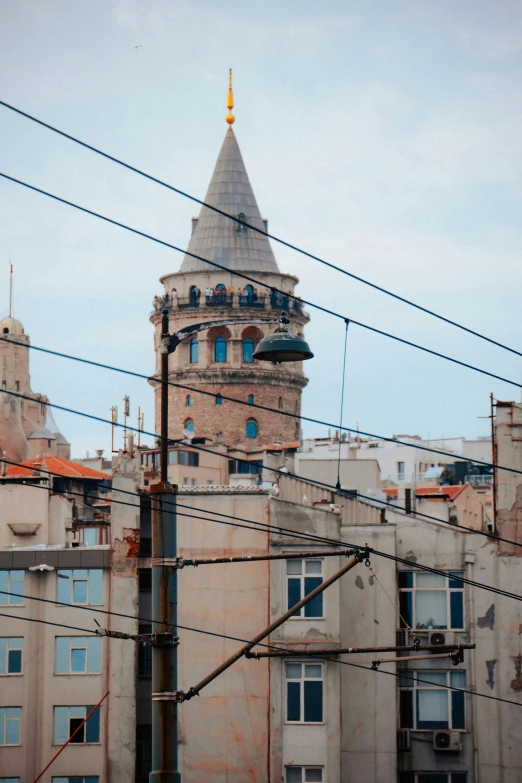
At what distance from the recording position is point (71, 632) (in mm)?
40719

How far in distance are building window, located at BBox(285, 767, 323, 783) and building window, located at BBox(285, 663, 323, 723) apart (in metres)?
1.09

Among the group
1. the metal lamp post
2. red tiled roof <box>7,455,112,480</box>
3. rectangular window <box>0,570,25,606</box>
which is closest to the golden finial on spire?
red tiled roof <box>7,455,112,480</box>

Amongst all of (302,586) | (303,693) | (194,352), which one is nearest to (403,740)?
(303,693)

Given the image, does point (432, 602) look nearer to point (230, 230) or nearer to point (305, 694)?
point (305, 694)

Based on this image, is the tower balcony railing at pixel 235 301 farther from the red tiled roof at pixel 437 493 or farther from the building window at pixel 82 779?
the building window at pixel 82 779

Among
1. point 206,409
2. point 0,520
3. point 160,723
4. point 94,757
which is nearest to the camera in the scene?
point 160,723

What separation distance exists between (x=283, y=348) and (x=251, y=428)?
8010 centimetres

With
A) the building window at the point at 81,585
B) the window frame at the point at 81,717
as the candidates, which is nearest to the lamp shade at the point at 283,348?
the building window at the point at 81,585

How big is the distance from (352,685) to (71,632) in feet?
24.2

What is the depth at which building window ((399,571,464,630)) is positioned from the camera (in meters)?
38.7

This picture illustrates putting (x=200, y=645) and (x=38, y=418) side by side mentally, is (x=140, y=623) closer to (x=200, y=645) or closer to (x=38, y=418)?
(x=200, y=645)

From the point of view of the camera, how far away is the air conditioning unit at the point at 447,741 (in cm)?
3769

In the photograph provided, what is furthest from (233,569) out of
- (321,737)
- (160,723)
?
(160,723)

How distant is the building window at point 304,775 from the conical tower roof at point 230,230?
66415 mm
